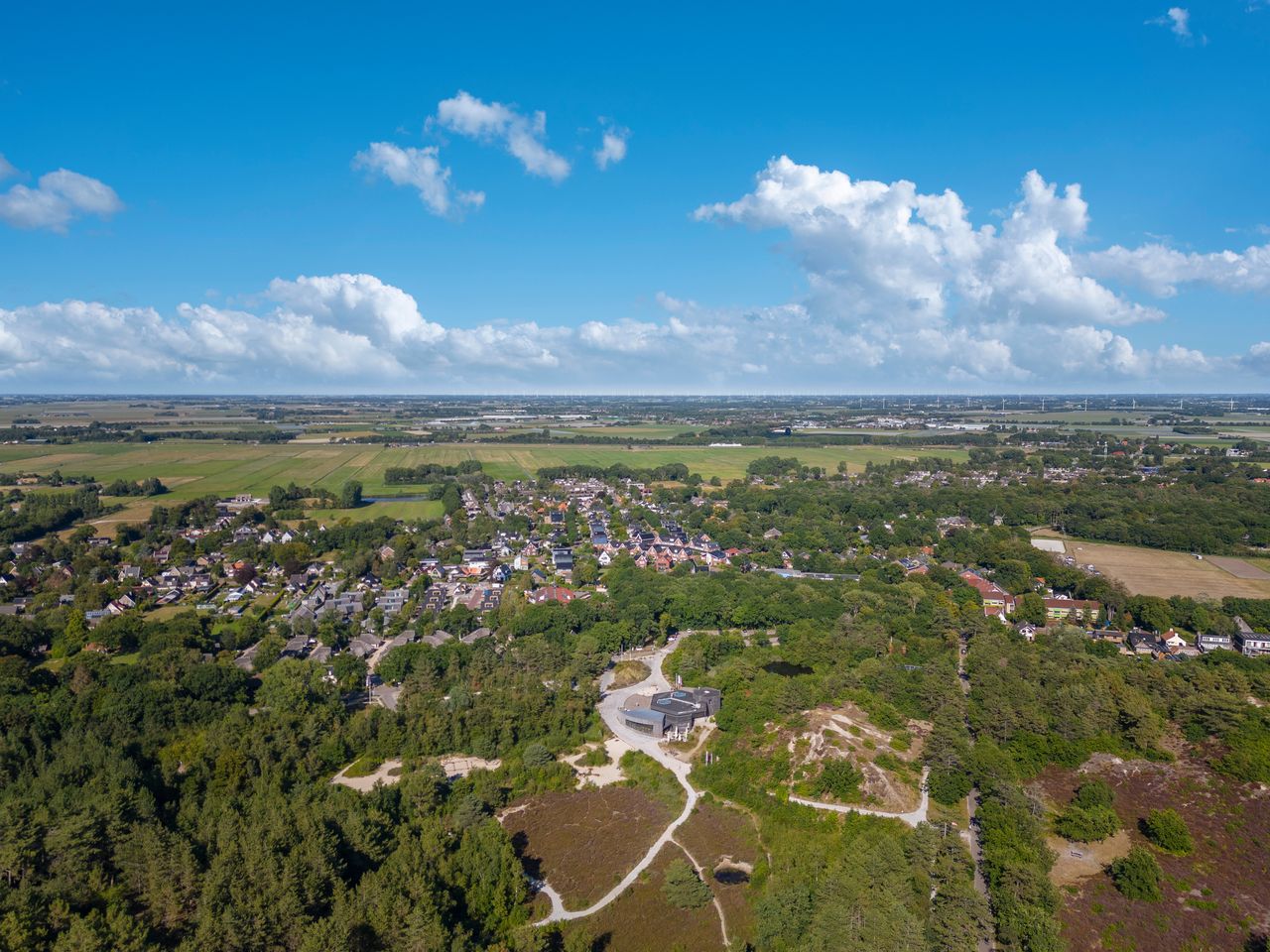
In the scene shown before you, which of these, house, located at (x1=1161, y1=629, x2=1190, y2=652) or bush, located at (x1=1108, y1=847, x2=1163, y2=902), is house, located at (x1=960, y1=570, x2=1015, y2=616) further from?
bush, located at (x1=1108, y1=847, x2=1163, y2=902)

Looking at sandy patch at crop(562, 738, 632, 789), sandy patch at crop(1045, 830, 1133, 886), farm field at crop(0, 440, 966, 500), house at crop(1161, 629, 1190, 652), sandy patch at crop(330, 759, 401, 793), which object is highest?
farm field at crop(0, 440, 966, 500)

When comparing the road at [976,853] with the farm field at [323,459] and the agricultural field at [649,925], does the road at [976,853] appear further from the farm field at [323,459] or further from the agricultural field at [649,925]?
the farm field at [323,459]

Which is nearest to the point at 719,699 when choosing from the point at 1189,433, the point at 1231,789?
the point at 1231,789

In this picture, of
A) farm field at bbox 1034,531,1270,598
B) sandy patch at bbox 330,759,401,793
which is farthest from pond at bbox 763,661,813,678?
farm field at bbox 1034,531,1270,598

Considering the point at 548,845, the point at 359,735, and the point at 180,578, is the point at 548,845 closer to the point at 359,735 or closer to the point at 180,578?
the point at 359,735

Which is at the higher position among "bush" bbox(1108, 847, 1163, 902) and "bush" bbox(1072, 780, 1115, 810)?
"bush" bbox(1072, 780, 1115, 810)

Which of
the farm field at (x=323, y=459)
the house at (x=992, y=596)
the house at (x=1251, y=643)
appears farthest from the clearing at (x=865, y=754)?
the farm field at (x=323, y=459)
